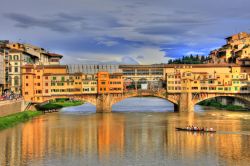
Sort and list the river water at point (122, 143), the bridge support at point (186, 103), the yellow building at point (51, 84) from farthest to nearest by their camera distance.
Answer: the bridge support at point (186, 103), the yellow building at point (51, 84), the river water at point (122, 143)

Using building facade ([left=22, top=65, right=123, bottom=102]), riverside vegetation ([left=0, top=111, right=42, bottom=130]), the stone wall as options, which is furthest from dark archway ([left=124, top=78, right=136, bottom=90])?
riverside vegetation ([left=0, top=111, right=42, bottom=130])

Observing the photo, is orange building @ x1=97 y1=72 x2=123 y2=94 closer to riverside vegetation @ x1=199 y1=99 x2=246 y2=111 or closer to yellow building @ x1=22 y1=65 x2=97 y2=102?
yellow building @ x1=22 y1=65 x2=97 y2=102

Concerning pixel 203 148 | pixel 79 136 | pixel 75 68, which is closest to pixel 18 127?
pixel 79 136

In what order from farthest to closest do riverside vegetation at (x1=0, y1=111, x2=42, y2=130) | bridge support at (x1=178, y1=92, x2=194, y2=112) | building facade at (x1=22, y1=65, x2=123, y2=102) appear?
bridge support at (x1=178, y1=92, x2=194, y2=112) < building facade at (x1=22, y1=65, x2=123, y2=102) < riverside vegetation at (x1=0, y1=111, x2=42, y2=130)

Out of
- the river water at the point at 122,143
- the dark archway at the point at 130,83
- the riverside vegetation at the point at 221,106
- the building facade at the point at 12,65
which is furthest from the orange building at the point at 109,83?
the riverside vegetation at the point at 221,106

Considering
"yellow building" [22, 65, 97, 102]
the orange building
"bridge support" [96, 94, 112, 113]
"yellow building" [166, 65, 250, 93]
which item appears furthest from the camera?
"yellow building" [166, 65, 250, 93]

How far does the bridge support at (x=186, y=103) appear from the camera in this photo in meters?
75.3

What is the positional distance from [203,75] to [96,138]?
38352 millimetres

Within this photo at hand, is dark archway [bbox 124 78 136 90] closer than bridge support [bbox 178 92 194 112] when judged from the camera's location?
No

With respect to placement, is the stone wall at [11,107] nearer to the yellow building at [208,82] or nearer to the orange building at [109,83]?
the orange building at [109,83]

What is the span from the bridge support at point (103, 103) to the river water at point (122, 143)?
14929 millimetres

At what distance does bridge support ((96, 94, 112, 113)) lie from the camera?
244 ft

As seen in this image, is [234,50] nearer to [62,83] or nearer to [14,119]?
[62,83]

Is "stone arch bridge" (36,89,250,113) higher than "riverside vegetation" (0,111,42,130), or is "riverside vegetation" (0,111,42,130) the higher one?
"stone arch bridge" (36,89,250,113)
